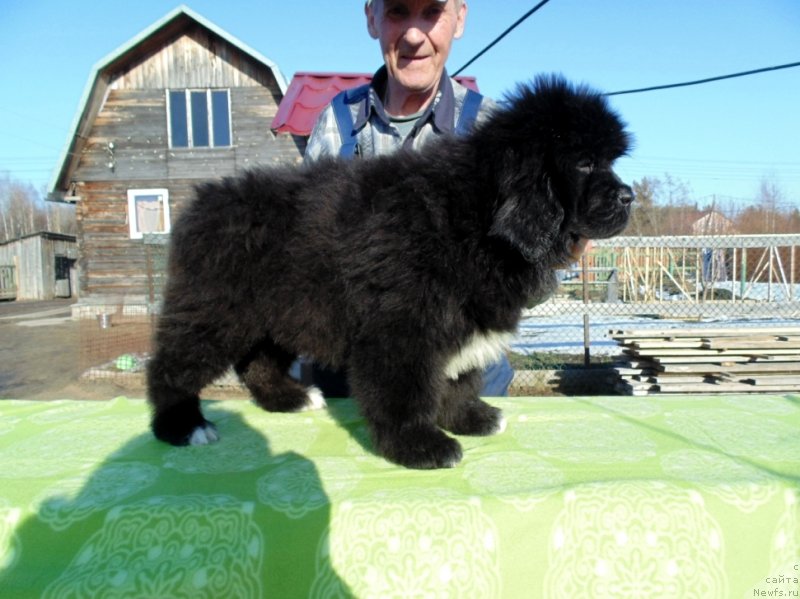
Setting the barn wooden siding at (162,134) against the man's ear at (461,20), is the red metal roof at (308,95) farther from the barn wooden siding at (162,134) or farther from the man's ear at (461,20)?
the man's ear at (461,20)

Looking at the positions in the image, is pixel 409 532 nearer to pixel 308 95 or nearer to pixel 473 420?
pixel 473 420

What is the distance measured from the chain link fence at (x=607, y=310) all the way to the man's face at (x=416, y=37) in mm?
2219

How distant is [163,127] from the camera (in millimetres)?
14867

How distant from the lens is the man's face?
9.95 ft

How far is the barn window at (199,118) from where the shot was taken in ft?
48.3

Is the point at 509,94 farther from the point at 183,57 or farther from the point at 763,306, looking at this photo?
the point at 183,57

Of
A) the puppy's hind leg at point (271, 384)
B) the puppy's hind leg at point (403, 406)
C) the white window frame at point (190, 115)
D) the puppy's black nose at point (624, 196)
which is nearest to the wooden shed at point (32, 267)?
the white window frame at point (190, 115)

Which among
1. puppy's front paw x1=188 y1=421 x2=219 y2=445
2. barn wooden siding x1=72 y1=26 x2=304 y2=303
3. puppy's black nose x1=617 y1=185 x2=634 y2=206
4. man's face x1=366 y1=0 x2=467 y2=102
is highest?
barn wooden siding x1=72 y1=26 x2=304 y2=303

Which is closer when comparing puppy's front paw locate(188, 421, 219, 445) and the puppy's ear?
the puppy's ear

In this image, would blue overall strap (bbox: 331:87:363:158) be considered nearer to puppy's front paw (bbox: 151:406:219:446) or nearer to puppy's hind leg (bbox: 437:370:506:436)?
puppy's hind leg (bbox: 437:370:506:436)

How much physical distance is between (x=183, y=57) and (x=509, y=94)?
1497 centimetres

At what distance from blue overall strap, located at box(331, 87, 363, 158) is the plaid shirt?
3cm

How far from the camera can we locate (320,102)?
12.2m

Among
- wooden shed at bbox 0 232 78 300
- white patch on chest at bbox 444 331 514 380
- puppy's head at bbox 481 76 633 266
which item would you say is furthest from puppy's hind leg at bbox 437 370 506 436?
wooden shed at bbox 0 232 78 300
